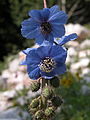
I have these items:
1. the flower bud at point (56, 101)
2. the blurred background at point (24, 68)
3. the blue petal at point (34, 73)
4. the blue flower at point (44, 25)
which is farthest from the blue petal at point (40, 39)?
the blurred background at point (24, 68)

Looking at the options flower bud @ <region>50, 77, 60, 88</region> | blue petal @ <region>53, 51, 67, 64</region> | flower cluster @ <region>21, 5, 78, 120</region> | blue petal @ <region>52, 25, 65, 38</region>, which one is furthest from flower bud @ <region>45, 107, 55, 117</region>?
blue petal @ <region>52, 25, 65, 38</region>

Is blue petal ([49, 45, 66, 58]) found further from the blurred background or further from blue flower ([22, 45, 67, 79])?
the blurred background

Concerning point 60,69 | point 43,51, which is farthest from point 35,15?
point 60,69

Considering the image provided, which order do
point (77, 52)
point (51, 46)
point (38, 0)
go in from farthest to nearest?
point (38, 0)
point (77, 52)
point (51, 46)

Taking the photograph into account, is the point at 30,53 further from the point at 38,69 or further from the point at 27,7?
the point at 27,7

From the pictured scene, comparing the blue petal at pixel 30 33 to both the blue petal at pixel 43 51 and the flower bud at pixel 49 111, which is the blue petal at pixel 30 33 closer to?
the blue petal at pixel 43 51

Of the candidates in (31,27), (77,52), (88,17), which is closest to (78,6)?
(88,17)

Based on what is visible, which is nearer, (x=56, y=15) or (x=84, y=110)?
(x=56, y=15)
